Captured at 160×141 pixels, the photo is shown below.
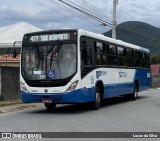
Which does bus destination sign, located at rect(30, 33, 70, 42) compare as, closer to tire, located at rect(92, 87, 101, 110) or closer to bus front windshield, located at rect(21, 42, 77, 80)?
bus front windshield, located at rect(21, 42, 77, 80)

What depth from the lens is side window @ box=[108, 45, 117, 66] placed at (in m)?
20.8

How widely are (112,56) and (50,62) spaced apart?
4.95 m

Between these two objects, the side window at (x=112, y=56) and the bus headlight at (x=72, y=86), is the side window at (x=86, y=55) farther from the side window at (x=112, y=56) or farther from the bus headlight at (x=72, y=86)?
the side window at (x=112, y=56)

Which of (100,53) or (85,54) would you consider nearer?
(85,54)

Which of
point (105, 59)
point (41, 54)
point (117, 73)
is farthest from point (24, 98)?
point (117, 73)

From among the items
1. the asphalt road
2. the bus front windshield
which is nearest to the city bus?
the bus front windshield

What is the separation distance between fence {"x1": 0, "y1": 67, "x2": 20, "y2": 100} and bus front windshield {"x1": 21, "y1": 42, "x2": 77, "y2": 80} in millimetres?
6170

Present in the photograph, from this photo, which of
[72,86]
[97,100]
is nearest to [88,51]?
[72,86]

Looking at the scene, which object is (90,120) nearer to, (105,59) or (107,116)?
(107,116)

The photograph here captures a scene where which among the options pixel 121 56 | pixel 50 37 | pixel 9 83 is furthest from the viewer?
pixel 9 83

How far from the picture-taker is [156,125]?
44.9 ft

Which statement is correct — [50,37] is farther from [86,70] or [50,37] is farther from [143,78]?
[143,78]

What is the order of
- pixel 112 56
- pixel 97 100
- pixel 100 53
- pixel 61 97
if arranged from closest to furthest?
pixel 61 97 → pixel 97 100 → pixel 100 53 → pixel 112 56

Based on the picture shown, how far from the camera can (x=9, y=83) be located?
2394 cm
